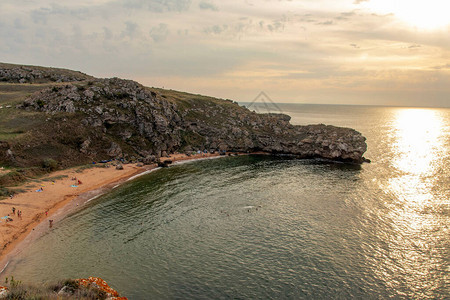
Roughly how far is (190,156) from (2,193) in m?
58.2

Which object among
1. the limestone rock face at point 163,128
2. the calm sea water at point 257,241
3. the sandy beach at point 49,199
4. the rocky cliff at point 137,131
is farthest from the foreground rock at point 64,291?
the limestone rock face at point 163,128

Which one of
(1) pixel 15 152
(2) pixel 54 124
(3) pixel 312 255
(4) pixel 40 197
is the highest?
(2) pixel 54 124

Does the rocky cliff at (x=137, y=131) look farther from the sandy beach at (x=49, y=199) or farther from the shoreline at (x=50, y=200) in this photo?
the sandy beach at (x=49, y=199)

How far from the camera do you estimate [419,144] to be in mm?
133125

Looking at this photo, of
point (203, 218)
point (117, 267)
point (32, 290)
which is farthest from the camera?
point (203, 218)

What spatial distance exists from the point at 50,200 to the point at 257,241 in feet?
141

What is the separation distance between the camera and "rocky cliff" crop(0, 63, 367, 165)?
7829 cm

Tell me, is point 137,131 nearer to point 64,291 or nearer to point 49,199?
point 49,199

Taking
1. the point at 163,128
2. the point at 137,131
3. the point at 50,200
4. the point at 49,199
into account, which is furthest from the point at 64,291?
the point at 163,128

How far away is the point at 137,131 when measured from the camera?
95562mm

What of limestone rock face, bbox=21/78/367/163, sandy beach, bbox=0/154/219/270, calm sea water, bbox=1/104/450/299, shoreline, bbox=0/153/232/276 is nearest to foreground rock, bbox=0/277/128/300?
calm sea water, bbox=1/104/450/299

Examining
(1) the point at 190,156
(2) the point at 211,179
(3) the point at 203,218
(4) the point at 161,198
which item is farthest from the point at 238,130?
(3) the point at 203,218

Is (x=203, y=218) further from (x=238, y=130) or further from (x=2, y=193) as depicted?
(x=238, y=130)

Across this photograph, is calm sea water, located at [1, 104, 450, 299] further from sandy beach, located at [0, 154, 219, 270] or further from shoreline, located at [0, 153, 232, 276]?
sandy beach, located at [0, 154, 219, 270]
